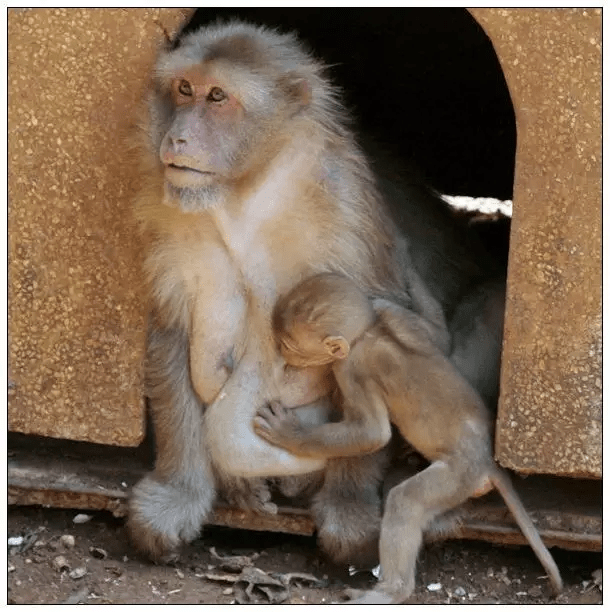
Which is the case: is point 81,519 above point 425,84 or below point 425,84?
below

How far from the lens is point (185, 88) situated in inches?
221

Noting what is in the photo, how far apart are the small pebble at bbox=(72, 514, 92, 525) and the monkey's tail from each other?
178 centimetres

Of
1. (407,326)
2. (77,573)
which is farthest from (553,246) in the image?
(77,573)

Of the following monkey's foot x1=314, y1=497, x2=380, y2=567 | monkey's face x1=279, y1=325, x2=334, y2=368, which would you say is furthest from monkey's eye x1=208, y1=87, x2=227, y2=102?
monkey's foot x1=314, y1=497, x2=380, y2=567

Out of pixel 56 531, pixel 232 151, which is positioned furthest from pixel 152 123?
pixel 56 531

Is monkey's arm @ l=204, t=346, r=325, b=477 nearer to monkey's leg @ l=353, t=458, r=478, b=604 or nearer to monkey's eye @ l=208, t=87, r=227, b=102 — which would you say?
monkey's leg @ l=353, t=458, r=478, b=604

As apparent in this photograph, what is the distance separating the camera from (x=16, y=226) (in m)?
6.00

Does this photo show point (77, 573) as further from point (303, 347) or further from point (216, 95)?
point (216, 95)

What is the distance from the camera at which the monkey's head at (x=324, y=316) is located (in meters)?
5.64

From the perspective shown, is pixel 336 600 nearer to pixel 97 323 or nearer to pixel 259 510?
pixel 259 510

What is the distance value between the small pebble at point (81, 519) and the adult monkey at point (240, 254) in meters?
0.41

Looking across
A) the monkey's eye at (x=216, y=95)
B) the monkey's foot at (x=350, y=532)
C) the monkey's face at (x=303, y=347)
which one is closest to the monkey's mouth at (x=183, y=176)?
the monkey's eye at (x=216, y=95)

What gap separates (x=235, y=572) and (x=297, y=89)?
1.90 metres

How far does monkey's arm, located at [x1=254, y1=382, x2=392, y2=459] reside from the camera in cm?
570
